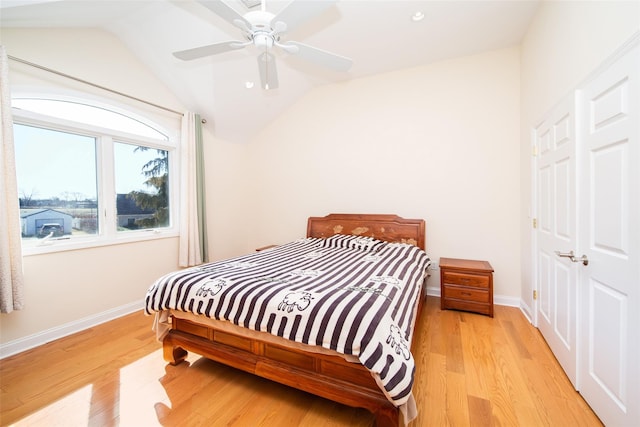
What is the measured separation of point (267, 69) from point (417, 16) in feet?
5.33

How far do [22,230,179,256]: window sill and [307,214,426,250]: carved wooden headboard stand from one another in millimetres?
2081

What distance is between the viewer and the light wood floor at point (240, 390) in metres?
1.52

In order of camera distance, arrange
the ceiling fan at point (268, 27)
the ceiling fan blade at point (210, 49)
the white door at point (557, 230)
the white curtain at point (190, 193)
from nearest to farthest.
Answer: the ceiling fan at point (268, 27), the white door at point (557, 230), the ceiling fan blade at point (210, 49), the white curtain at point (190, 193)

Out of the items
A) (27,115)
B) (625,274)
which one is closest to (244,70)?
(27,115)

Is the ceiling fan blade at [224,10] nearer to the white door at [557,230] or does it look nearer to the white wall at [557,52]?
the white wall at [557,52]

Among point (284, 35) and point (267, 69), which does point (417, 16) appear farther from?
point (267, 69)

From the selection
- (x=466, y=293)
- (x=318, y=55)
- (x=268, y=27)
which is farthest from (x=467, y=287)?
(x=268, y=27)

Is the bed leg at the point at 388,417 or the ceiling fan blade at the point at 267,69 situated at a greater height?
the ceiling fan blade at the point at 267,69

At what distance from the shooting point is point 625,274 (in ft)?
4.20

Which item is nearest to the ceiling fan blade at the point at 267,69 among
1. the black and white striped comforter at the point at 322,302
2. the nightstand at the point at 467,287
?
the black and white striped comforter at the point at 322,302

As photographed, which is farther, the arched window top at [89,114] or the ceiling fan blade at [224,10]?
the arched window top at [89,114]

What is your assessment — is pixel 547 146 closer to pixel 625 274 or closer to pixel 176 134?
pixel 625 274

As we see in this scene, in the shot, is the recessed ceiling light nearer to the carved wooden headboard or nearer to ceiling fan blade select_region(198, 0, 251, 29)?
ceiling fan blade select_region(198, 0, 251, 29)

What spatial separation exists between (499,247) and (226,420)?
10.7ft
